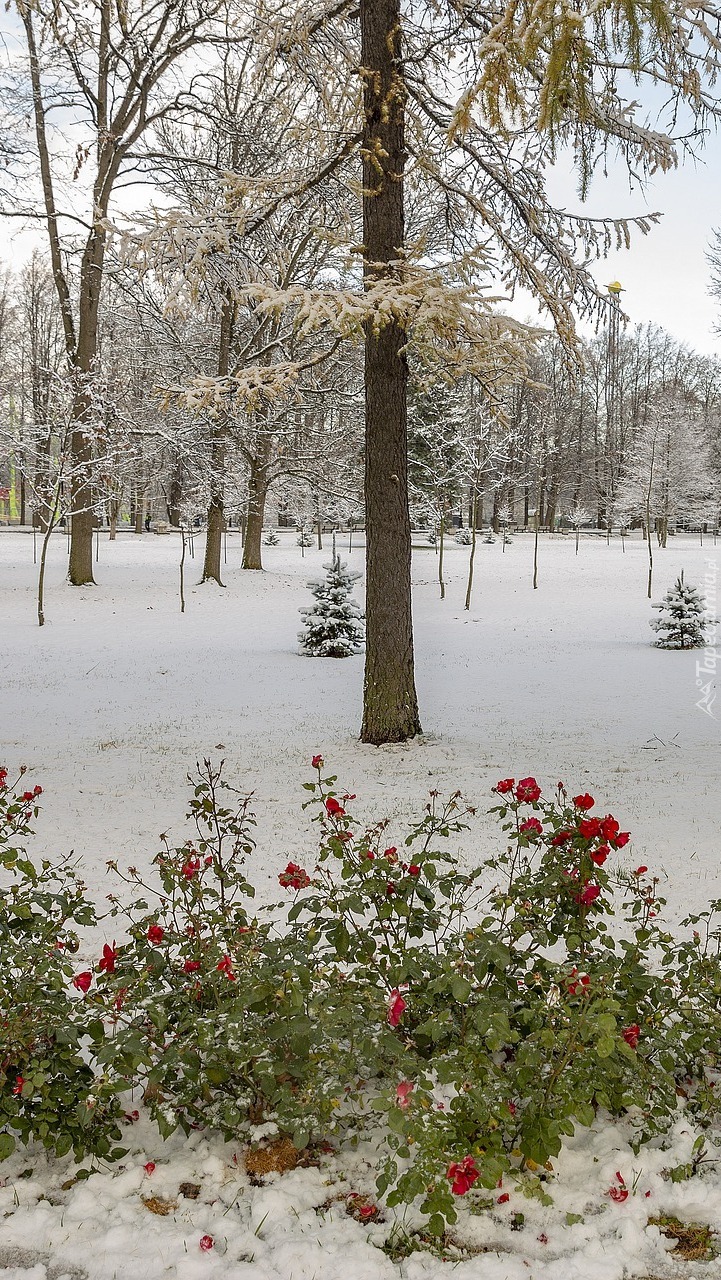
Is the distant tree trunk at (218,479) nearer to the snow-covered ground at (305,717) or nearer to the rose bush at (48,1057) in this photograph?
the snow-covered ground at (305,717)

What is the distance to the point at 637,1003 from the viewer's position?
2.41m

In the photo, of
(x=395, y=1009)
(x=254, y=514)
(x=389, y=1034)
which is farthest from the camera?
(x=254, y=514)

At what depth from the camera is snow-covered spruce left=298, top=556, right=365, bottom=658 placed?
12846 millimetres

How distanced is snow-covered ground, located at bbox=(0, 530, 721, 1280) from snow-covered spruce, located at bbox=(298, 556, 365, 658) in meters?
0.68

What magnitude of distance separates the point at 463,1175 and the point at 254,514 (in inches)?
810

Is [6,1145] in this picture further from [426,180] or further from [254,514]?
[254,514]

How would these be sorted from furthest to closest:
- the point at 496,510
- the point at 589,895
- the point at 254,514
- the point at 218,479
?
1. the point at 496,510
2. the point at 254,514
3. the point at 218,479
4. the point at 589,895

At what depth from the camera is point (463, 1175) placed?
1869 mm

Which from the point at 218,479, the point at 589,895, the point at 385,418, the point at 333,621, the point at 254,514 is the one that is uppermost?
the point at 218,479

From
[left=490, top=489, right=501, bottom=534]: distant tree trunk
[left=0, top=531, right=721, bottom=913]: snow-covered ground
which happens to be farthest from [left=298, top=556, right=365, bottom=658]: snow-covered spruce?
[left=490, top=489, right=501, bottom=534]: distant tree trunk

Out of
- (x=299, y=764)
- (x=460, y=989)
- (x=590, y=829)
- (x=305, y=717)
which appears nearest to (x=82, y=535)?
(x=305, y=717)

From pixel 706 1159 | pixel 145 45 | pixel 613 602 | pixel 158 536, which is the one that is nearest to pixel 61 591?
pixel 145 45

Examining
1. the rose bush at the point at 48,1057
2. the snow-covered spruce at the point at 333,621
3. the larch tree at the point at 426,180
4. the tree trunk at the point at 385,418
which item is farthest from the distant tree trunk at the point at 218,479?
the rose bush at the point at 48,1057

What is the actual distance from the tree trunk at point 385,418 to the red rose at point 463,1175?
5130 millimetres
